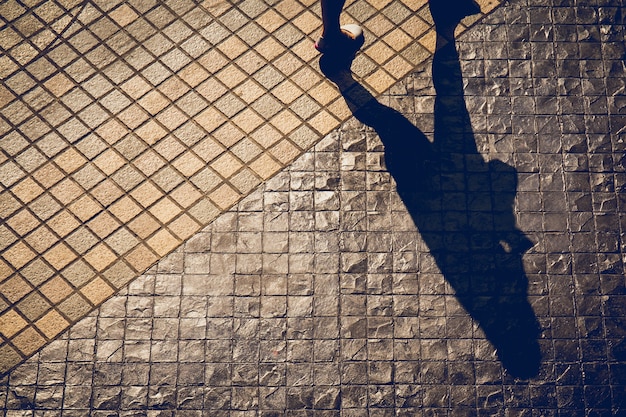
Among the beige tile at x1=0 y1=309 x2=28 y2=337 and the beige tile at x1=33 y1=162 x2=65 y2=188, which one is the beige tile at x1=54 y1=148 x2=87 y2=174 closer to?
the beige tile at x1=33 y1=162 x2=65 y2=188

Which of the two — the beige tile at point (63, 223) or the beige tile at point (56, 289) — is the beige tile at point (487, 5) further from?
the beige tile at point (56, 289)

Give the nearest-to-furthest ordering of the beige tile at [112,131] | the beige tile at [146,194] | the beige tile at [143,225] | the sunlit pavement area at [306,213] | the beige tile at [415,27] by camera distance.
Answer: the sunlit pavement area at [306,213], the beige tile at [143,225], the beige tile at [146,194], the beige tile at [112,131], the beige tile at [415,27]

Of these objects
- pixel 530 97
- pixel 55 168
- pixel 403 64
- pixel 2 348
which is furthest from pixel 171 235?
pixel 530 97

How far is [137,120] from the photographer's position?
213 inches

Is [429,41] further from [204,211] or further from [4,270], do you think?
[4,270]

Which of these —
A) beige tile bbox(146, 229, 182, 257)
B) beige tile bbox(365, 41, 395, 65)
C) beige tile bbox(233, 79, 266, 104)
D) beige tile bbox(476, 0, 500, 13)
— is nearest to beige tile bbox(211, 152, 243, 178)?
beige tile bbox(233, 79, 266, 104)

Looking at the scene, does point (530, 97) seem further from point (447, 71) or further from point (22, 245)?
point (22, 245)

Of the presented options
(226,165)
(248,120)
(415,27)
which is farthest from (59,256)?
(415,27)

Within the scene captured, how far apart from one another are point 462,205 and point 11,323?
3943 mm

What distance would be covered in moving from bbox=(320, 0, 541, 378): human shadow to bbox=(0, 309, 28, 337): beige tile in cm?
339

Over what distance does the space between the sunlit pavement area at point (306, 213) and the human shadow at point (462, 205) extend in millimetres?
19

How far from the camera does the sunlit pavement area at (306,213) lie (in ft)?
15.1

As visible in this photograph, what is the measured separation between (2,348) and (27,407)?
1.74ft

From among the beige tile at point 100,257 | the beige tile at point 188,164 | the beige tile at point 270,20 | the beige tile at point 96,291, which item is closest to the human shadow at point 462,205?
the beige tile at point 270,20
